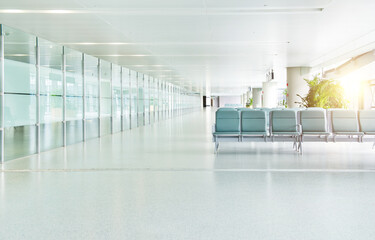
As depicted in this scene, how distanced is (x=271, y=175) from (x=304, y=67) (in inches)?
672

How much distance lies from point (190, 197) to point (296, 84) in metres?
18.7

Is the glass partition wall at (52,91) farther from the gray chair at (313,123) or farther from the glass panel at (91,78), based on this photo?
the gray chair at (313,123)

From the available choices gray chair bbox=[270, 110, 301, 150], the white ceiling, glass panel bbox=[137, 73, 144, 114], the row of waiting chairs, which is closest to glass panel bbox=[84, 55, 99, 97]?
the white ceiling

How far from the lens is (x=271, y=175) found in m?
6.11

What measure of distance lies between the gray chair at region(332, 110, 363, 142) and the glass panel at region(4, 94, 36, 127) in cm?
1378

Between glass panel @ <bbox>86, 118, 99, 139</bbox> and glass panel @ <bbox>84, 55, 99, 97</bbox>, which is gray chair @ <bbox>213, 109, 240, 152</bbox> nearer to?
glass panel @ <bbox>86, 118, 99, 139</bbox>

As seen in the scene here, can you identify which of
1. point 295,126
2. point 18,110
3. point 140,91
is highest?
point 140,91

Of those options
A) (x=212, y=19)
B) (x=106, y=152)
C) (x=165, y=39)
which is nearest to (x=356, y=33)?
(x=212, y=19)

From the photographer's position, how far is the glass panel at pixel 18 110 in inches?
700

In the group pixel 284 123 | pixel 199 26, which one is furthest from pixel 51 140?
pixel 284 123

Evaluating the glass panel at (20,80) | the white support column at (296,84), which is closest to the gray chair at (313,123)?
the glass panel at (20,80)

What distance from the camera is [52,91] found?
47.2ft

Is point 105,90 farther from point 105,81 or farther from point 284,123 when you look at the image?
point 284,123

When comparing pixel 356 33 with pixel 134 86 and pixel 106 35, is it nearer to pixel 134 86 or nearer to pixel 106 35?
pixel 106 35
